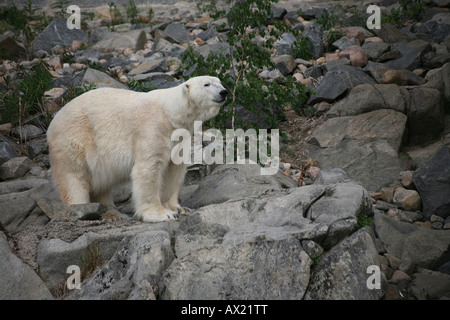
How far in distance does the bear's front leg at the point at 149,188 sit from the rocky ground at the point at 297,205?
8.1 inches

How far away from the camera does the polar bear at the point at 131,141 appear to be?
4.98 metres

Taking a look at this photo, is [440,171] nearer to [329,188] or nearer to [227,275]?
[329,188]

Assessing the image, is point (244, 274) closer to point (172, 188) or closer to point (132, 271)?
point (132, 271)

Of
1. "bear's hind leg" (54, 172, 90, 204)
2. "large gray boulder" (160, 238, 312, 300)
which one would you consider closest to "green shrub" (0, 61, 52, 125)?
"bear's hind leg" (54, 172, 90, 204)

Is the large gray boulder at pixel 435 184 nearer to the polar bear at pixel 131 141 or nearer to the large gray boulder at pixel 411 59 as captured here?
the polar bear at pixel 131 141

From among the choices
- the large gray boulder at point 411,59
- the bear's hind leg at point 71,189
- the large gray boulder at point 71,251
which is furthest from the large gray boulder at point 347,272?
the large gray boulder at point 411,59

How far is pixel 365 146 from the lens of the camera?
6.88 metres

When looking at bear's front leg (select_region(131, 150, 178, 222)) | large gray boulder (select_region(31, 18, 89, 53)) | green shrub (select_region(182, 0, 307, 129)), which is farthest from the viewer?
large gray boulder (select_region(31, 18, 89, 53))

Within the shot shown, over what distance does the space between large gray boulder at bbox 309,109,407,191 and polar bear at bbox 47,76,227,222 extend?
2.58 meters

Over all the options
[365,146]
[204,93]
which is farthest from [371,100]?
[204,93]

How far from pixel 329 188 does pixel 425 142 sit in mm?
3453

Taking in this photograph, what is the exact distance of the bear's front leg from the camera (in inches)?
194

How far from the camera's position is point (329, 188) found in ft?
14.7

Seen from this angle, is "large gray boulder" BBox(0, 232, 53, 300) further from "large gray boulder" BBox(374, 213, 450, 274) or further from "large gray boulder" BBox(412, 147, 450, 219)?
"large gray boulder" BBox(412, 147, 450, 219)
